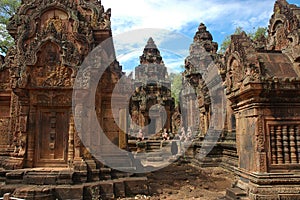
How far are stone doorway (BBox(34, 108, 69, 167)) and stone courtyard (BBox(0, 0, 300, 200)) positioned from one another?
3 centimetres

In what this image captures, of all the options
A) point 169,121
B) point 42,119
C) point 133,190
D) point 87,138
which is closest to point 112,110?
point 87,138

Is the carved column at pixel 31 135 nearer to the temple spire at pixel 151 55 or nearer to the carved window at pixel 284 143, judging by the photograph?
the carved window at pixel 284 143

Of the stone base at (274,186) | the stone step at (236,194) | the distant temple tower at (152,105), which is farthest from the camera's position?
the distant temple tower at (152,105)

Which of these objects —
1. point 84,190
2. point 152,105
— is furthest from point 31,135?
point 152,105

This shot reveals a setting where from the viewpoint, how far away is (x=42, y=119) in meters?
7.96

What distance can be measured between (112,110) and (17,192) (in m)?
3.69

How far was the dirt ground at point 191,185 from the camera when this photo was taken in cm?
759

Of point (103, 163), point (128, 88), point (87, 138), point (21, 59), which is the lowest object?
point (103, 163)

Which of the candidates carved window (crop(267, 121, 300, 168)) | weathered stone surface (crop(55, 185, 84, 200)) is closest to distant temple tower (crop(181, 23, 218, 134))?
weathered stone surface (crop(55, 185, 84, 200))

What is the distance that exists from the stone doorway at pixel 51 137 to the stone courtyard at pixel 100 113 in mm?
29

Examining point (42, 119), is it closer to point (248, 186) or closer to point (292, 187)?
point (248, 186)

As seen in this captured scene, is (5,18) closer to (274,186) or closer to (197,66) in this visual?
(197,66)

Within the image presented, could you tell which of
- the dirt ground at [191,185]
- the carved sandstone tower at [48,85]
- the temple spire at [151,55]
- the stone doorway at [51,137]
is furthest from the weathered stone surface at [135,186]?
the temple spire at [151,55]

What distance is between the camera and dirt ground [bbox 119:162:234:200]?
759cm
